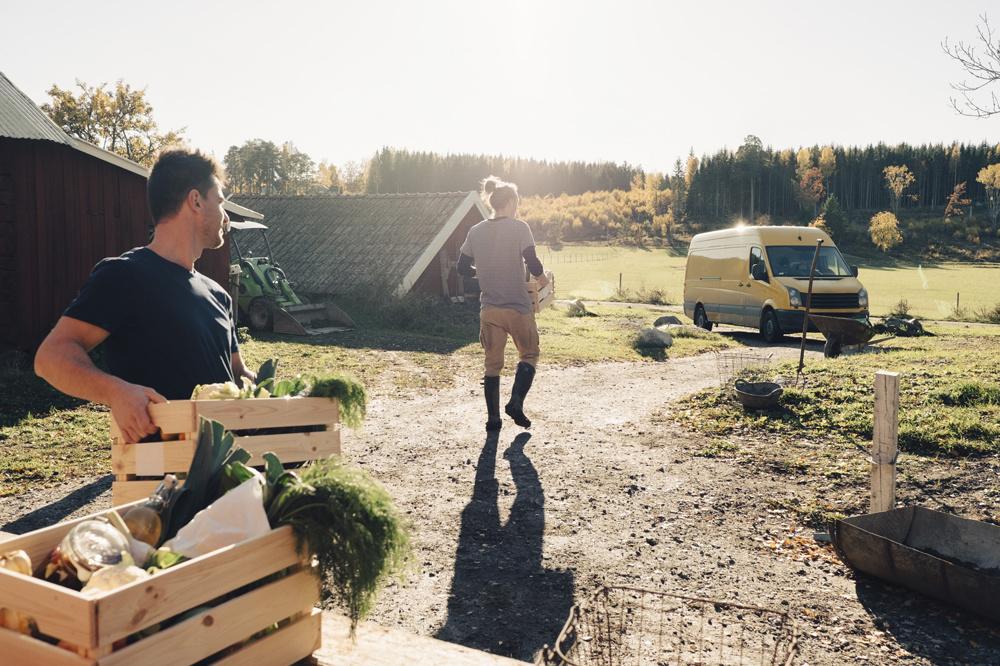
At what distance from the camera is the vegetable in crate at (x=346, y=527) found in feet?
6.53

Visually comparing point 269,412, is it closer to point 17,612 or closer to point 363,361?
point 17,612

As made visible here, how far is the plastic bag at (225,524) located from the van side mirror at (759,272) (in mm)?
18777

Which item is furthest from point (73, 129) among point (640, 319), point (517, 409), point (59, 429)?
point (517, 409)

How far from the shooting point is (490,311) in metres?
7.88

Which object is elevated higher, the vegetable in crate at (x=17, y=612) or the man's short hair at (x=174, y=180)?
the man's short hair at (x=174, y=180)

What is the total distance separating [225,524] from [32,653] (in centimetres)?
47

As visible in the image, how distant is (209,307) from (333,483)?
161 cm

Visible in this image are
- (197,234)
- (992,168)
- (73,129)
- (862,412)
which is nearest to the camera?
(197,234)

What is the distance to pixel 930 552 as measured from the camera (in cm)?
475

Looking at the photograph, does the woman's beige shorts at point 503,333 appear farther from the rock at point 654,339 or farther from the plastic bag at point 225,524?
the rock at point 654,339

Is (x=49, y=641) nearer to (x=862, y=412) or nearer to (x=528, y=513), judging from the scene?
(x=528, y=513)

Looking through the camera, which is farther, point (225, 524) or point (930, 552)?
point (930, 552)

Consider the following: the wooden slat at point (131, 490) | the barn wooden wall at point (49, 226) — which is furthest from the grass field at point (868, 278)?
the wooden slat at point (131, 490)

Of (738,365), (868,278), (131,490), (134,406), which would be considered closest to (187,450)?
(134,406)
